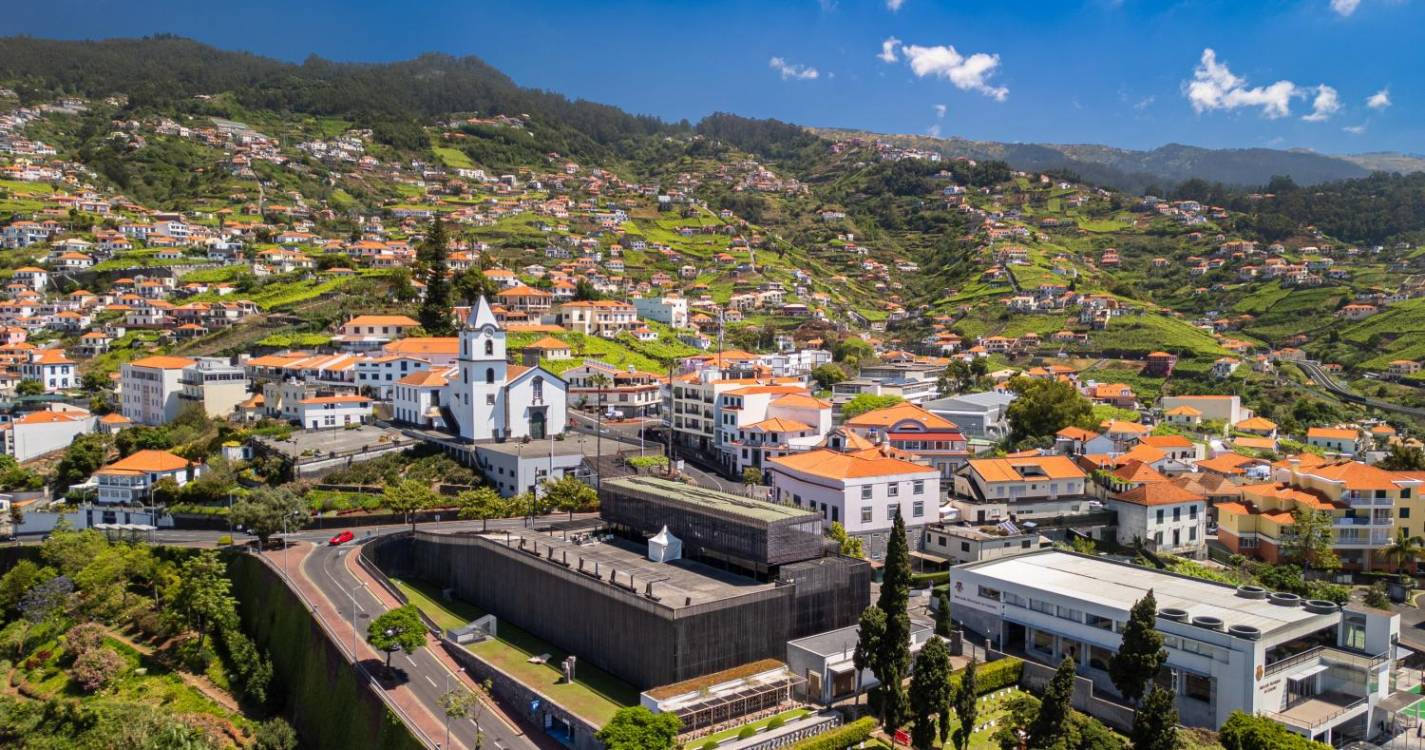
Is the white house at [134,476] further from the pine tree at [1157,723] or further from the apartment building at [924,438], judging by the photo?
the pine tree at [1157,723]

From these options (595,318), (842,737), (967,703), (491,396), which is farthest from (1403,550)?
(595,318)

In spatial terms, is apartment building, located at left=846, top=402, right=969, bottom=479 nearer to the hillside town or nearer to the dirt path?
the hillside town

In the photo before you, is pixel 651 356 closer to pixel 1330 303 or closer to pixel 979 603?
pixel 979 603

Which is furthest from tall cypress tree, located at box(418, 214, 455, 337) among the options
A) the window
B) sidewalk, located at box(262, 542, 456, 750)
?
the window

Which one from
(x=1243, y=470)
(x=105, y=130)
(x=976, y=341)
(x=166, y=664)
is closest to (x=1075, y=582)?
(x=1243, y=470)

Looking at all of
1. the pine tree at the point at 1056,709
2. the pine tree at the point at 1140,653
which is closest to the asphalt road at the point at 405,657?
the pine tree at the point at 1056,709

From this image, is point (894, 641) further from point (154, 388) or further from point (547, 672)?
point (154, 388)
